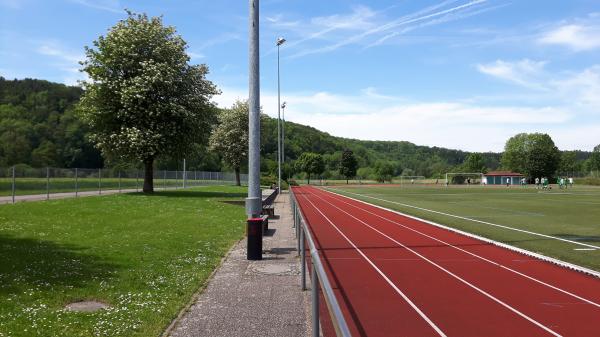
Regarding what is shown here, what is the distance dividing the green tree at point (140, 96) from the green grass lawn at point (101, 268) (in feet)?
50.5

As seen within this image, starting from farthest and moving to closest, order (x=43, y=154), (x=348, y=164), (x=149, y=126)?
(x=348, y=164)
(x=43, y=154)
(x=149, y=126)

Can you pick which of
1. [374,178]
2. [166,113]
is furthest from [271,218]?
[374,178]

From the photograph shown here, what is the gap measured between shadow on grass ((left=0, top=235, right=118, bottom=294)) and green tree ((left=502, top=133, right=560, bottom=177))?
400ft

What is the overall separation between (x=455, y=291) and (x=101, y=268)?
19.6 ft

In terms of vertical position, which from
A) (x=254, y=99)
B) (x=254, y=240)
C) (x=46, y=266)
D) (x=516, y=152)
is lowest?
(x=46, y=266)

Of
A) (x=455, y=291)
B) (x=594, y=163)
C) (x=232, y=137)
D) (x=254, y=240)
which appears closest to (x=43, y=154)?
(x=232, y=137)

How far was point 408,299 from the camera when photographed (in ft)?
23.6

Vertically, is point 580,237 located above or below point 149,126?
below

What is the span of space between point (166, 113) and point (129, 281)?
27.3m

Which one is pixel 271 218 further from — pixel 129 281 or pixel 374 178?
pixel 374 178

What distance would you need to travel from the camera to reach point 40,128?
72.1 metres

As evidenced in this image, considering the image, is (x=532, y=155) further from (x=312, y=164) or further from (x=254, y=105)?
(x=254, y=105)

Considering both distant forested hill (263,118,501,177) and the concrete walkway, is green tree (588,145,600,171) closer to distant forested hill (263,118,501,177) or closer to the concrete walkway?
distant forested hill (263,118,501,177)

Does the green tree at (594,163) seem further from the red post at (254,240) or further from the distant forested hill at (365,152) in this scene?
the red post at (254,240)
